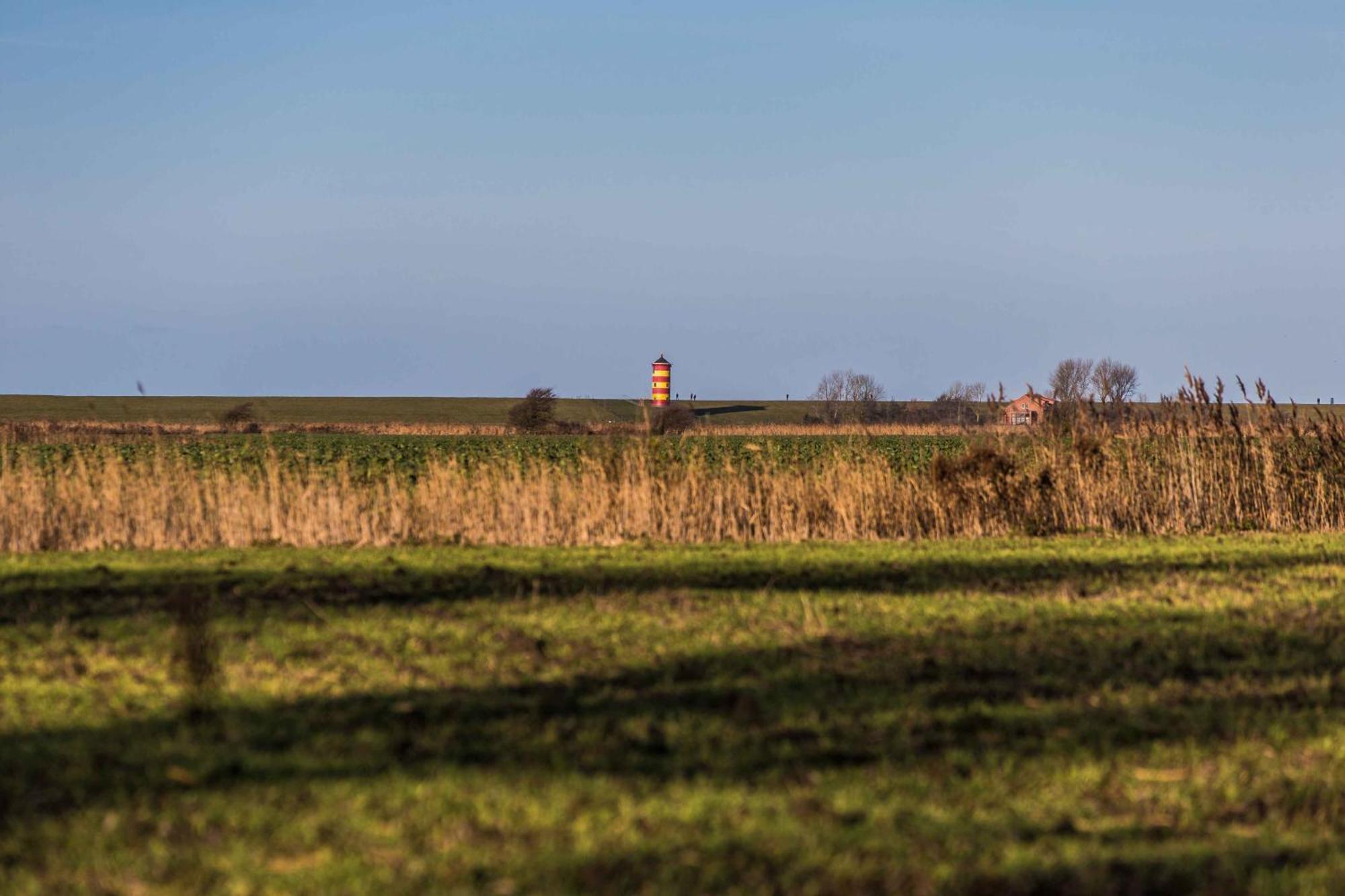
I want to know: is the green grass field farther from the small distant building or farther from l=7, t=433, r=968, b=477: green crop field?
the small distant building

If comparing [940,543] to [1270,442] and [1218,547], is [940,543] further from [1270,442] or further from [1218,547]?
[1270,442]

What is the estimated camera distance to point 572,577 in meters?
12.6

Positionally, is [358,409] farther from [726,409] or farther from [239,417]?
[239,417]

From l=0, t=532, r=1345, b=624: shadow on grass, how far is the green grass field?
10 centimetres

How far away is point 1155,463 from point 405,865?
16227 millimetres

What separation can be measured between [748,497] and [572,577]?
16.0 ft

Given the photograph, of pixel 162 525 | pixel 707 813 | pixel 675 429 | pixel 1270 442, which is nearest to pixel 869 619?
pixel 707 813

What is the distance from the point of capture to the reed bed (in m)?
15.9

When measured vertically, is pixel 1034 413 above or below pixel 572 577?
above

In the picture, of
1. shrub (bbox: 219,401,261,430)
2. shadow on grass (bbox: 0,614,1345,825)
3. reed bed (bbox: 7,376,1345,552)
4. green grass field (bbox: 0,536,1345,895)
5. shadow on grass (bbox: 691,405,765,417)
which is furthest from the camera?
shadow on grass (bbox: 691,405,765,417)

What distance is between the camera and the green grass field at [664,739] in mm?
4688

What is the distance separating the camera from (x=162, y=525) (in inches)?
619

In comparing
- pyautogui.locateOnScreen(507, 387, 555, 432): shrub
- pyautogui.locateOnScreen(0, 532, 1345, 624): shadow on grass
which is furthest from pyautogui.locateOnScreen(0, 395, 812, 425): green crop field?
pyautogui.locateOnScreen(0, 532, 1345, 624): shadow on grass

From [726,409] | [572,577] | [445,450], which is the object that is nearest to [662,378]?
[726,409]
